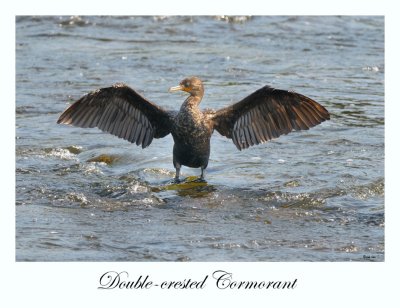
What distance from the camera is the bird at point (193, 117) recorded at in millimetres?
Result: 9586

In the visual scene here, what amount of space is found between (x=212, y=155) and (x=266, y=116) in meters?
1.63

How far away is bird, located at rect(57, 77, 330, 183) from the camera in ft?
31.4

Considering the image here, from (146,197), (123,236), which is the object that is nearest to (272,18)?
(146,197)

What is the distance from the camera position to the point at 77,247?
757cm

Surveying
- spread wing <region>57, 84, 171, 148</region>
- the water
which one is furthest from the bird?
the water

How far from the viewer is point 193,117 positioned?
970 centimetres

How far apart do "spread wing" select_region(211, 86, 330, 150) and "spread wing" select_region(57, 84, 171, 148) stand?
70cm

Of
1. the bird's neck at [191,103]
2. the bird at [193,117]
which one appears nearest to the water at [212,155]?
the bird at [193,117]

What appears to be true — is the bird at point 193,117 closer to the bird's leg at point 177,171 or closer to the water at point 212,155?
the bird's leg at point 177,171

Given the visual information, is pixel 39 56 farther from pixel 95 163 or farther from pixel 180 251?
pixel 180 251

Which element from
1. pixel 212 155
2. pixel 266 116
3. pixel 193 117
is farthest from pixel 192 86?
pixel 212 155

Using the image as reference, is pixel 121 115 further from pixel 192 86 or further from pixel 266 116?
pixel 266 116

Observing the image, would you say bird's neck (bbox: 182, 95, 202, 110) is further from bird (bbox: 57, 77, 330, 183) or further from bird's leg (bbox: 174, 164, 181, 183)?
bird's leg (bbox: 174, 164, 181, 183)

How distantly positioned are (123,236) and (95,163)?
2890mm
